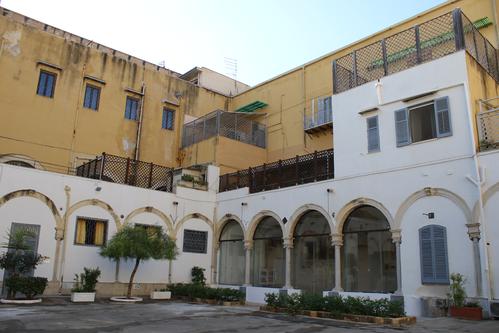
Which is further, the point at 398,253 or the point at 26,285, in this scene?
the point at 26,285

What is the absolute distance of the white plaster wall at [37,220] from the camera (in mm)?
15141

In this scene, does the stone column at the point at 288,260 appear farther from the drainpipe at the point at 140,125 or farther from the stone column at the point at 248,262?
the drainpipe at the point at 140,125

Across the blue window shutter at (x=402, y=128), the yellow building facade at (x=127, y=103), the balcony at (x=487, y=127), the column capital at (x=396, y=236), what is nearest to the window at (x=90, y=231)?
the yellow building facade at (x=127, y=103)

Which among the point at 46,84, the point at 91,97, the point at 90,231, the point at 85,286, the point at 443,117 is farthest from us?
the point at 91,97

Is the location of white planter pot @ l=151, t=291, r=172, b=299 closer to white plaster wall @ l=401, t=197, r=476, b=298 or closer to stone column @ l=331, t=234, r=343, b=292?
stone column @ l=331, t=234, r=343, b=292

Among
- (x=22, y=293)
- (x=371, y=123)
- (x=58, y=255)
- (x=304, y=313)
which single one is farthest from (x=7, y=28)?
(x=304, y=313)

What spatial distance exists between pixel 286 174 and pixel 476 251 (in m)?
7.95

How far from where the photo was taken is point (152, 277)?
18359 millimetres

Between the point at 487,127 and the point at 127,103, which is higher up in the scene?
the point at 127,103

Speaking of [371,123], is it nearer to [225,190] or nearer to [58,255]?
[225,190]

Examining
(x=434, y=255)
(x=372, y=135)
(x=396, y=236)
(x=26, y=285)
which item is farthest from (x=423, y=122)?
(x=26, y=285)

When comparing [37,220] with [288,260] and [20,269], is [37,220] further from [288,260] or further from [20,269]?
[288,260]

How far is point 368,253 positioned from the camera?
14.5 m

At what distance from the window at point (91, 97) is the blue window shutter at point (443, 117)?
1562cm
